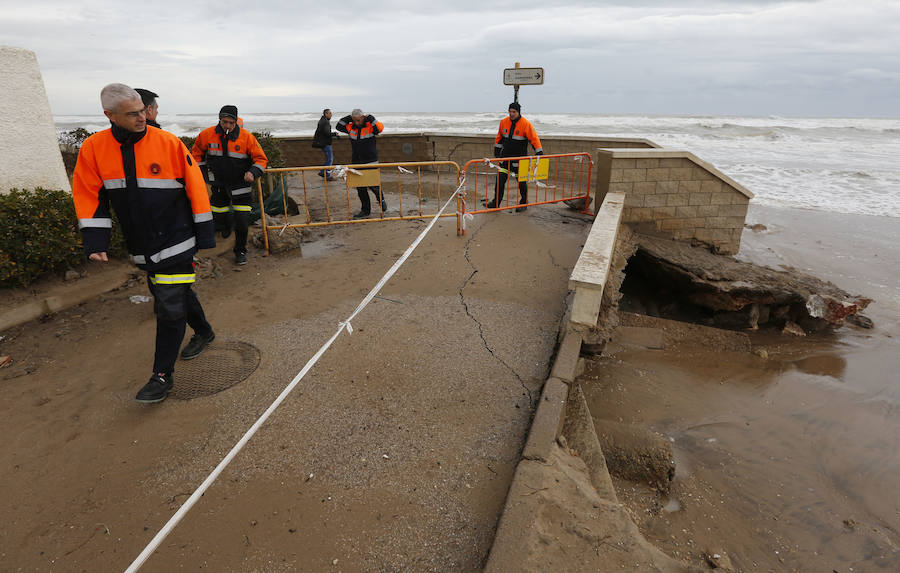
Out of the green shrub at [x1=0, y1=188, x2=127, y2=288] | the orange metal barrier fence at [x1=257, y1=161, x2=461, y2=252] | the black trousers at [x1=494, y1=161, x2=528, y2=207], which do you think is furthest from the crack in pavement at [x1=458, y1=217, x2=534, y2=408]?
the green shrub at [x1=0, y1=188, x2=127, y2=288]

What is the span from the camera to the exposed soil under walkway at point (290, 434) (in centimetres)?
248

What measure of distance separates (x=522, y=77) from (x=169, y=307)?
339 inches

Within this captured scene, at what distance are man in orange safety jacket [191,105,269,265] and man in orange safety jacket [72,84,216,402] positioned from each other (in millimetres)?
2434

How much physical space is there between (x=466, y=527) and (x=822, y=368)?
17.3ft

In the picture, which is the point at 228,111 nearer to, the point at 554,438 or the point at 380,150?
the point at 554,438

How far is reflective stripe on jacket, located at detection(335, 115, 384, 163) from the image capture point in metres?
8.27

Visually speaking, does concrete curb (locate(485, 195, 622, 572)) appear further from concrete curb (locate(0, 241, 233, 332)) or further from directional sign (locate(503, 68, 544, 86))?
directional sign (locate(503, 68, 544, 86))

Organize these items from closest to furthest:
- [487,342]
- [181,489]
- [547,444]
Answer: [181,489] → [547,444] → [487,342]

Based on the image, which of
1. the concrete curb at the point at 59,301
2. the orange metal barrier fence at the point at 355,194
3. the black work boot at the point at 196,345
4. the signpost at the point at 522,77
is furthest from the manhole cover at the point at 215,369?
the signpost at the point at 522,77

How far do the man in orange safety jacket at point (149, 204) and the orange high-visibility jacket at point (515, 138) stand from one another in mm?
5751

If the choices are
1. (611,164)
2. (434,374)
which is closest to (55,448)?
(434,374)

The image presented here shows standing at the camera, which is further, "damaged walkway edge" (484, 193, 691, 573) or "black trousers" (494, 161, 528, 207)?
"black trousers" (494, 161, 528, 207)

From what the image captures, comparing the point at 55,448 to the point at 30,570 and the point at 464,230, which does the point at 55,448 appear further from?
the point at 464,230

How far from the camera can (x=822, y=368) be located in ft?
18.5
